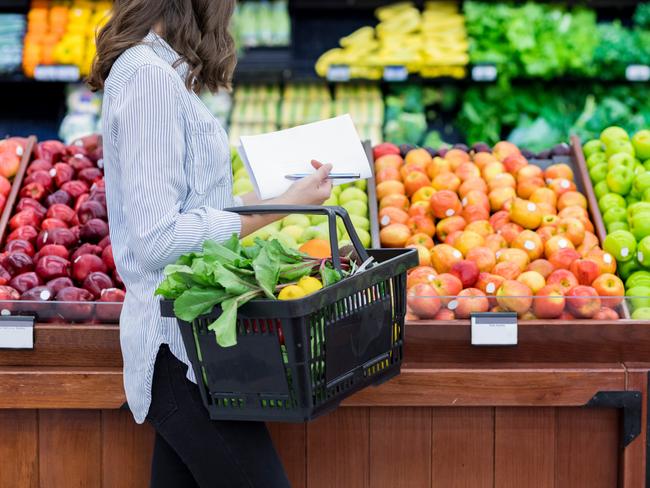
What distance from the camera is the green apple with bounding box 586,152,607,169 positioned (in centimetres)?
322

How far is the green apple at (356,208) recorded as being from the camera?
2.99 meters

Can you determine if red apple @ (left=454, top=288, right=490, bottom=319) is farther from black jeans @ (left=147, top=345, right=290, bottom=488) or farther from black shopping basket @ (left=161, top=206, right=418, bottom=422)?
black jeans @ (left=147, top=345, right=290, bottom=488)

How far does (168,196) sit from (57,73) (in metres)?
3.75

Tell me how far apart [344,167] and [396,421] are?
2.15 ft

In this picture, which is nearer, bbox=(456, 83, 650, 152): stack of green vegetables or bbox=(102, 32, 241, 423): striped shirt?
bbox=(102, 32, 241, 423): striped shirt

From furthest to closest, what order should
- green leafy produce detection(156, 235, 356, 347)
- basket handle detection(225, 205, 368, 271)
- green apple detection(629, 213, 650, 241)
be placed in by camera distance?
green apple detection(629, 213, 650, 241), basket handle detection(225, 205, 368, 271), green leafy produce detection(156, 235, 356, 347)

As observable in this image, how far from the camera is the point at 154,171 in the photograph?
1520mm

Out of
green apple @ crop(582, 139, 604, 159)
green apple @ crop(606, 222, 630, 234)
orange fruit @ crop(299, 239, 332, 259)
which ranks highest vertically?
green apple @ crop(582, 139, 604, 159)

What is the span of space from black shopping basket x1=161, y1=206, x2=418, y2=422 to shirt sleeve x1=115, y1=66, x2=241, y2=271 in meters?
0.10

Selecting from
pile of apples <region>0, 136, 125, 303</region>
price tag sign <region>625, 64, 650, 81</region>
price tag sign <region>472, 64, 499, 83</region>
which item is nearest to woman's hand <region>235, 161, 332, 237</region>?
pile of apples <region>0, 136, 125, 303</region>

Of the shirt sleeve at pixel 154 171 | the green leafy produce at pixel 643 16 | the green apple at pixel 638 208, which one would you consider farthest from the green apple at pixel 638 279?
the green leafy produce at pixel 643 16

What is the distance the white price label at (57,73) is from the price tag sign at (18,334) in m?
2.99

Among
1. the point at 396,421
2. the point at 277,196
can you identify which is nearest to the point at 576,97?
the point at 396,421

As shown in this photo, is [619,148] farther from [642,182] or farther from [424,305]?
[424,305]
